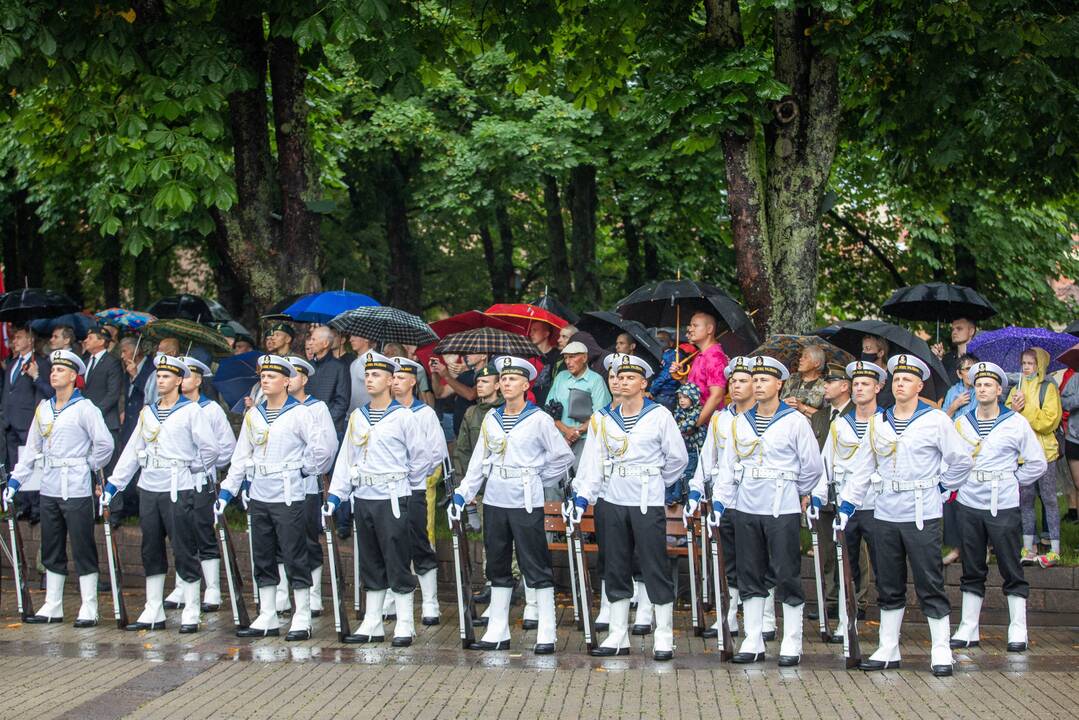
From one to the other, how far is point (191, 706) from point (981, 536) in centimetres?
597

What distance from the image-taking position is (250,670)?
33.0 ft

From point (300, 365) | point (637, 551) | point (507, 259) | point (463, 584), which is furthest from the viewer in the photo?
point (507, 259)

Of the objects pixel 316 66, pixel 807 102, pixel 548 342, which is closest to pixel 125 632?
pixel 548 342

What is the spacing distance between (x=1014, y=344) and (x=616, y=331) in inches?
156

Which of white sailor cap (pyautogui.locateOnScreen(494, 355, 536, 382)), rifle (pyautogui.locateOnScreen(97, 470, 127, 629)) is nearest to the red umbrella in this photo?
white sailor cap (pyautogui.locateOnScreen(494, 355, 536, 382))

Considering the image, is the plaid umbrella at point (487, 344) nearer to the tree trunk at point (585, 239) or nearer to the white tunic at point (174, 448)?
the white tunic at point (174, 448)

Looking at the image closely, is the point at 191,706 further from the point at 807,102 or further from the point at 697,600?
the point at 807,102

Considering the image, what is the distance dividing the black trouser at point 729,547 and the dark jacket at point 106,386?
6639 millimetres

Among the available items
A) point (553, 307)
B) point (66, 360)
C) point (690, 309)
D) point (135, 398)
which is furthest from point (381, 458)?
point (553, 307)

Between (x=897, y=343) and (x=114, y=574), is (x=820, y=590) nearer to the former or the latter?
(x=897, y=343)

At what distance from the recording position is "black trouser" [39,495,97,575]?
12.3 metres

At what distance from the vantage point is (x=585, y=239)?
25.5 m

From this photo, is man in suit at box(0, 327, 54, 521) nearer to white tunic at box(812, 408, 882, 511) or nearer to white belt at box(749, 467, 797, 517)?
white belt at box(749, 467, 797, 517)

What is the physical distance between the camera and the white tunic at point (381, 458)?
11141mm
